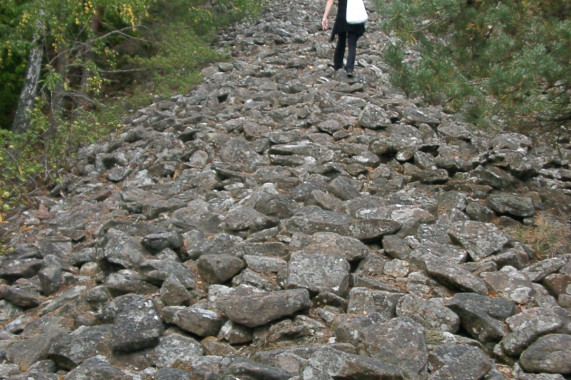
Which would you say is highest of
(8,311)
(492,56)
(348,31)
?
(348,31)

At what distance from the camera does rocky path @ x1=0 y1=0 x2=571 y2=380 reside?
161 inches

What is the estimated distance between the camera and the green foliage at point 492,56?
6.16 m

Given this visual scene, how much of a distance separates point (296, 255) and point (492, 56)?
3247mm

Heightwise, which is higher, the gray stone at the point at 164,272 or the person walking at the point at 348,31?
the person walking at the point at 348,31

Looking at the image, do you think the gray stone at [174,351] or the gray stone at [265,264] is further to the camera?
the gray stone at [265,264]

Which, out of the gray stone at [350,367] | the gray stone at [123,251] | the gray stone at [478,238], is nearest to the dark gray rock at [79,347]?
the gray stone at [123,251]

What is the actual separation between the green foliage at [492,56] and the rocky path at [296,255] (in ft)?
2.83

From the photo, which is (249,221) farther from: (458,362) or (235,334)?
(458,362)

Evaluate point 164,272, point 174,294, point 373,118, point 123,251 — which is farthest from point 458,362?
point 373,118

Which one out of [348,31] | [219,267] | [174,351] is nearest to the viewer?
[174,351]

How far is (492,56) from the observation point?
6.82m

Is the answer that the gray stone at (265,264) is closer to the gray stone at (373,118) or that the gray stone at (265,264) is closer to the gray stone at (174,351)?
the gray stone at (174,351)

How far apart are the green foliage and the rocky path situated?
86cm

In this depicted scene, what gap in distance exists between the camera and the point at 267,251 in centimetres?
556
